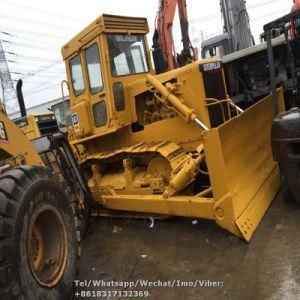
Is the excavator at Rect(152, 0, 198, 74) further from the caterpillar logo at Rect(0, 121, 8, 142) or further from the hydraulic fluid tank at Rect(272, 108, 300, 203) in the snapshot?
the caterpillar logo at Rect(0, 121, 8, 142)

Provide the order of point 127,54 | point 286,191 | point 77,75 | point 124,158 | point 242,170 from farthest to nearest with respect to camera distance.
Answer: point 77,75
point 127,54
point 124,158
point 286,191
point 242,170

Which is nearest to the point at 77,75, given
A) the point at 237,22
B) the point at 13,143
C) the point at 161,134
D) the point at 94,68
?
the point at 94,68

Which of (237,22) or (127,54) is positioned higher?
(237,22)

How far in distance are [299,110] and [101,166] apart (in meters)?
3.15

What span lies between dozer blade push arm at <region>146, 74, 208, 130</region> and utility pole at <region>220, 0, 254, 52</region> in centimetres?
613

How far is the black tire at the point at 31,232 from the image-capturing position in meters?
2.81

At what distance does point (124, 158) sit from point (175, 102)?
3.84 ft

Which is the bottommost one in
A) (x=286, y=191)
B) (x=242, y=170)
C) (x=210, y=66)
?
(x=286, y=191)

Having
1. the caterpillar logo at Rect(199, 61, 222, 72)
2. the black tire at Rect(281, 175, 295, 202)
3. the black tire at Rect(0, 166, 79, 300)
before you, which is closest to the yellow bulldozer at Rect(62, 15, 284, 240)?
the caterpillar logo at Rect(199, 61, 222, 72)

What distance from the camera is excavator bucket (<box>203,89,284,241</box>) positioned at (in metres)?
4.29

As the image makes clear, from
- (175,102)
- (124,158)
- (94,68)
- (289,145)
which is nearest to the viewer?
(289,145)

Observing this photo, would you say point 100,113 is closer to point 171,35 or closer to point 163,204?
point 163,204

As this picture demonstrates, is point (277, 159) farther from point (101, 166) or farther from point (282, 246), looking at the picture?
point (101, 166)

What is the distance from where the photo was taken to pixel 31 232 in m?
3.14
